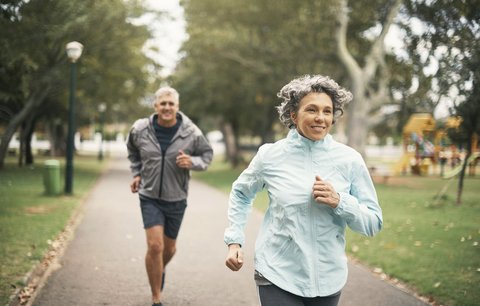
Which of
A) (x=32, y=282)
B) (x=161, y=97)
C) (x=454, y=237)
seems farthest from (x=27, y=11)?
(x=454, y=237)

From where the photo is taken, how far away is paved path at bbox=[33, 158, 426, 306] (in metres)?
5.21

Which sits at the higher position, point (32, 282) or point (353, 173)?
point (353, 173)

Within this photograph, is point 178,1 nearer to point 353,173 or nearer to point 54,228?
point 54,228

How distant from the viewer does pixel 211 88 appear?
25.6 m

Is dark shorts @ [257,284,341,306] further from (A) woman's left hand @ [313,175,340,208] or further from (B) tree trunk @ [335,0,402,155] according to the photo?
(B) tree trunk @ [335,0,402,155]

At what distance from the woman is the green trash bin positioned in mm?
11915

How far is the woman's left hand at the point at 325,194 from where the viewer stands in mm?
2453

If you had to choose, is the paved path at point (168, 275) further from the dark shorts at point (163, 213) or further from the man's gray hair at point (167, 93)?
the man's gray hair at point (167, 93)

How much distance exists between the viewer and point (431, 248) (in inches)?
299

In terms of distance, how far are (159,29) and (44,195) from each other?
956 centimetres

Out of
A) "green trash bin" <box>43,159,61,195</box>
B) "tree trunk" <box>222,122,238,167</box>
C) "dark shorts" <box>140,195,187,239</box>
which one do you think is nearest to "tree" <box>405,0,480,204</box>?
"dark shorts" <box>140,195,187,239</box>

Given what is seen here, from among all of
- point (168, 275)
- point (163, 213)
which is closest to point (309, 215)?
point (163, 213)

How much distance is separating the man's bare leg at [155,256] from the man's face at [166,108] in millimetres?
1055

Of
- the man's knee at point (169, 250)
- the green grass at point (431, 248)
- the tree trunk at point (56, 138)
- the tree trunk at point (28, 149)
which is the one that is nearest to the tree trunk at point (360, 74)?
the green grass at point (431, 248)
